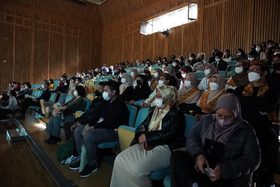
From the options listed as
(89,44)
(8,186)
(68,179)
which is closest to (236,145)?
(68,179)

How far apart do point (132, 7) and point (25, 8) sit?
6247mm

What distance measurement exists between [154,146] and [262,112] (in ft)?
3.80

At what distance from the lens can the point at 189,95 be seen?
117 inches

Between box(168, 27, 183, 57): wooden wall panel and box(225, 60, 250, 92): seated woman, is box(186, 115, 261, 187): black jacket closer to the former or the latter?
box(225, 60, 250, 92): seated woman

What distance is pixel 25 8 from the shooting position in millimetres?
11938

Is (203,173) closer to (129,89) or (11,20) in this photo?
(129,89)

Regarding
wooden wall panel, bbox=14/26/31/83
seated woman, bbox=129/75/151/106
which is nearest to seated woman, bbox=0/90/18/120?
seated woman, bbox=129/75/151/106

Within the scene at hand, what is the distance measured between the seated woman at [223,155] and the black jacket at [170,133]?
0.77 feet

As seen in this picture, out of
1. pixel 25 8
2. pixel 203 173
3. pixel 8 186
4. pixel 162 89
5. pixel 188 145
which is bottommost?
pixel 8 186

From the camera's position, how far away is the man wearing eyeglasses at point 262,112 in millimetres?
1826

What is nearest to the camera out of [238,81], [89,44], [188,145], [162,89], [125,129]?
[188,145]

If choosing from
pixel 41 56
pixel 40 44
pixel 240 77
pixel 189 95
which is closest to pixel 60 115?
pixel 189 95

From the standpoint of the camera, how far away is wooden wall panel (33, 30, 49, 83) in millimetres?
12383

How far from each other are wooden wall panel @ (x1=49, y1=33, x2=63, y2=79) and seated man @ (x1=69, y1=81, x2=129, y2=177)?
11.6 m
